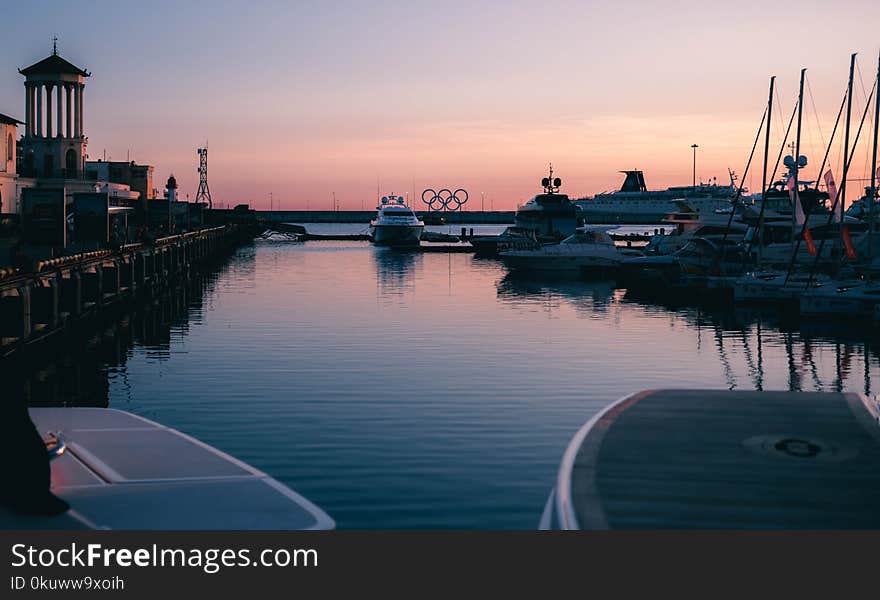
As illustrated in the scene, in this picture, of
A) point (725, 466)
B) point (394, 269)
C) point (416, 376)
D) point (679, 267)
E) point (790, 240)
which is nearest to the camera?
point (725, 466)

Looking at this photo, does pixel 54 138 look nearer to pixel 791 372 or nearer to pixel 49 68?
pixel 49 68

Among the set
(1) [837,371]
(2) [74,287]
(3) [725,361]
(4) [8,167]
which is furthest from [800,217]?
(4) [8,167]

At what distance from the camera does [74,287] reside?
109ft

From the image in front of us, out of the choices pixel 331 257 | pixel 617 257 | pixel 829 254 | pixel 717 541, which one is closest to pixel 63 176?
pixel 331 257

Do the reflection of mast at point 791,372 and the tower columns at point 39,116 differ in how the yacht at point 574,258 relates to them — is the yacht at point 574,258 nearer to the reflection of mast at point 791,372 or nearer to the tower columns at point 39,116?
the reflection of mast at point 791,372

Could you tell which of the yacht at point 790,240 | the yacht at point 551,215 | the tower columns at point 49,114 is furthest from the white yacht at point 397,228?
the yacht at point 790,240

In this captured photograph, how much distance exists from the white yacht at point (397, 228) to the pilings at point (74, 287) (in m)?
48.4

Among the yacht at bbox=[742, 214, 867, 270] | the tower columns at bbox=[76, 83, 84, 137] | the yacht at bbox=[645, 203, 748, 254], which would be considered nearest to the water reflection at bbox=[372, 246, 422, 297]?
the yacht at bbox=[645, 203, 748, 254]

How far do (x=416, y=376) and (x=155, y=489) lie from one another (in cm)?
1469

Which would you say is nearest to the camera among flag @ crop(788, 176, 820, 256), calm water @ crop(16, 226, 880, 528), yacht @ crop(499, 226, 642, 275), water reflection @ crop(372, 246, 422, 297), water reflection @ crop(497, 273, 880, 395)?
calm water @ crop(16, 226, 880, 528)

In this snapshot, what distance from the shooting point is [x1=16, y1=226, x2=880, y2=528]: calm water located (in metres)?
15.2

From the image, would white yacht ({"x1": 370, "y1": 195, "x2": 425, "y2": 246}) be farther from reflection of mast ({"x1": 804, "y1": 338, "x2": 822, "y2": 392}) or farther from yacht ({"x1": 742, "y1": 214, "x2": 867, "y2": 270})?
reflection of mast ({"x1": 804, "y1": 338, "x2": 822, "y2": 392})

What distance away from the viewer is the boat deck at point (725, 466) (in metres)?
8.51

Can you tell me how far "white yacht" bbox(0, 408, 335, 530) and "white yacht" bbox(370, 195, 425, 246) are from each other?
94072mm
